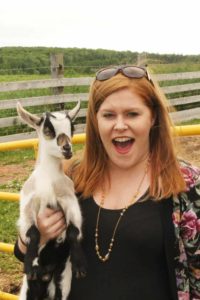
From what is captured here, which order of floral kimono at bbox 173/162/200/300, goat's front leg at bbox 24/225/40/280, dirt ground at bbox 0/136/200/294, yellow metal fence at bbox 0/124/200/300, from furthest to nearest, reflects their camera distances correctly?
dirt ground at bbox 0/136/200/294 < yellow metal fence at bbox 0/124/200/300 < goat's front leg at bbox 24/225/40/280 < floral kimono at bbox 173/162/200/300

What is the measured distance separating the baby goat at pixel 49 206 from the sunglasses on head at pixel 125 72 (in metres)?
0.18

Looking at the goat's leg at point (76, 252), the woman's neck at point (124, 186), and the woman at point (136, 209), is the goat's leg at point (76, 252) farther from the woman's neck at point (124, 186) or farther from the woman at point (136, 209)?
the woman's neck at point (124, 186)

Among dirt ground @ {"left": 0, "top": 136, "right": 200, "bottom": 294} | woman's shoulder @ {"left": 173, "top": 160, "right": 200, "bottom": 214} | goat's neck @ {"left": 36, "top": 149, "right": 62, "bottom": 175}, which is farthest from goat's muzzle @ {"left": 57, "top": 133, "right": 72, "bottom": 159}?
dirt ground @ {"left": 0, "top": 136, "right": 200, "bottom": 294}

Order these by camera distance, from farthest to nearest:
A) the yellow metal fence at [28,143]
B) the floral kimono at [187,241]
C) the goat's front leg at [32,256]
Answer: the yellow metal fence at [28,143]
the goat's front leg at [32,256]
the floral kimono at [187,241]

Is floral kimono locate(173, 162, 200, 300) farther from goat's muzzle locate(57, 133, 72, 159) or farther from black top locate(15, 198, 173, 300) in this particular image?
goat's muzzle locate(57, 133, 72, 159)

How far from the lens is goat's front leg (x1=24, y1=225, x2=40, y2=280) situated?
76.2 inches

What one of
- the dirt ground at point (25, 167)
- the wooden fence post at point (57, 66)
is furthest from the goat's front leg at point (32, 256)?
the wooden fence post at point (57, 66)

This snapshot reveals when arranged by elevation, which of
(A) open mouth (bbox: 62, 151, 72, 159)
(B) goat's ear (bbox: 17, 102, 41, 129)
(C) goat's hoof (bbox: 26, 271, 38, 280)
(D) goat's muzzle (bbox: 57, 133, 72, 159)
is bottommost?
(C) goat's hoof (bbox: 26, 271, 38, 280)

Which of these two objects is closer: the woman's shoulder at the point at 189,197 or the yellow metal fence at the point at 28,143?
the woman's shoulder at the point at 189,197

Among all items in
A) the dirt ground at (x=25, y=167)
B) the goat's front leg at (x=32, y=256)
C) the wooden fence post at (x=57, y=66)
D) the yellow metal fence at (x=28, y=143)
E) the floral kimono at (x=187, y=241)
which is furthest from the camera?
the wooden fence post at (x=57, y=66)

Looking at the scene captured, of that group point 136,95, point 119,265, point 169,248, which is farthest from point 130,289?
point 136,95

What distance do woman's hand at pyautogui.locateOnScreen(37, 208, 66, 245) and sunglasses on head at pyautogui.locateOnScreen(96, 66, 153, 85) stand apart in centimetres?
54

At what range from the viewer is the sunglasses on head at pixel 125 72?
1918mm

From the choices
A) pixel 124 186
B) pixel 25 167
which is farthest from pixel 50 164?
pixel 25 167
